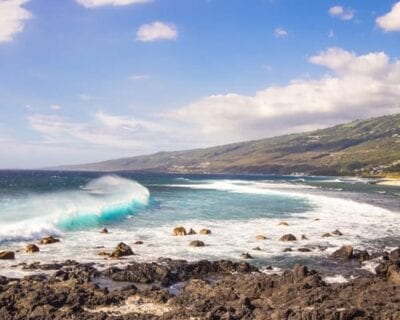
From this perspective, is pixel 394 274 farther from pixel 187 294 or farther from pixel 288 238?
pixel 288 238

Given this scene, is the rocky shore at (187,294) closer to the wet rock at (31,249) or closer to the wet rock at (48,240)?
the wet rock at (31,249)

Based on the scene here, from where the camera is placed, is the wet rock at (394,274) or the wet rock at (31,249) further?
the wet rock at (31,249)

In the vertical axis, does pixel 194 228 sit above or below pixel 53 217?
below

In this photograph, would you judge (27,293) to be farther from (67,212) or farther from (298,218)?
(298,218)

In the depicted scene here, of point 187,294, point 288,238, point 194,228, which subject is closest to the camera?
point 187,294

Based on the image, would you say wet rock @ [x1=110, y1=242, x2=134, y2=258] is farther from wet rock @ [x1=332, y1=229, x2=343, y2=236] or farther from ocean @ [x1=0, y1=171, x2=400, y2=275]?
wet rock @ [x1=332, y1=229, x2=343, y2=236]

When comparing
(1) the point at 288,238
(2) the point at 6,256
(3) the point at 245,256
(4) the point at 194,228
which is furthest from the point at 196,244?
(2) the point at 6,256

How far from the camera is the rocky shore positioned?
68.2 ft

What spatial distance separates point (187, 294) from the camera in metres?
24.9

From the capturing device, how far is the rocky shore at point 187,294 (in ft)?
68.2

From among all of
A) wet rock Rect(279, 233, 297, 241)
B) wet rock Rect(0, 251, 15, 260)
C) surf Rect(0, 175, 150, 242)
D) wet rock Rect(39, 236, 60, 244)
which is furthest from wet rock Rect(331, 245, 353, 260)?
surf Rect(0, 175, 150, 242)

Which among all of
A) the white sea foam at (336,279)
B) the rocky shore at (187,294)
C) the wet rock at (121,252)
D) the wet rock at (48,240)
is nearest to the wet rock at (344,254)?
the white sea foam at (336,279)

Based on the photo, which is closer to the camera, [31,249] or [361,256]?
[361,256]

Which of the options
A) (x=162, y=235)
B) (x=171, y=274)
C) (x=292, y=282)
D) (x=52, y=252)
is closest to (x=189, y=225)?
(x=162, y=235)
